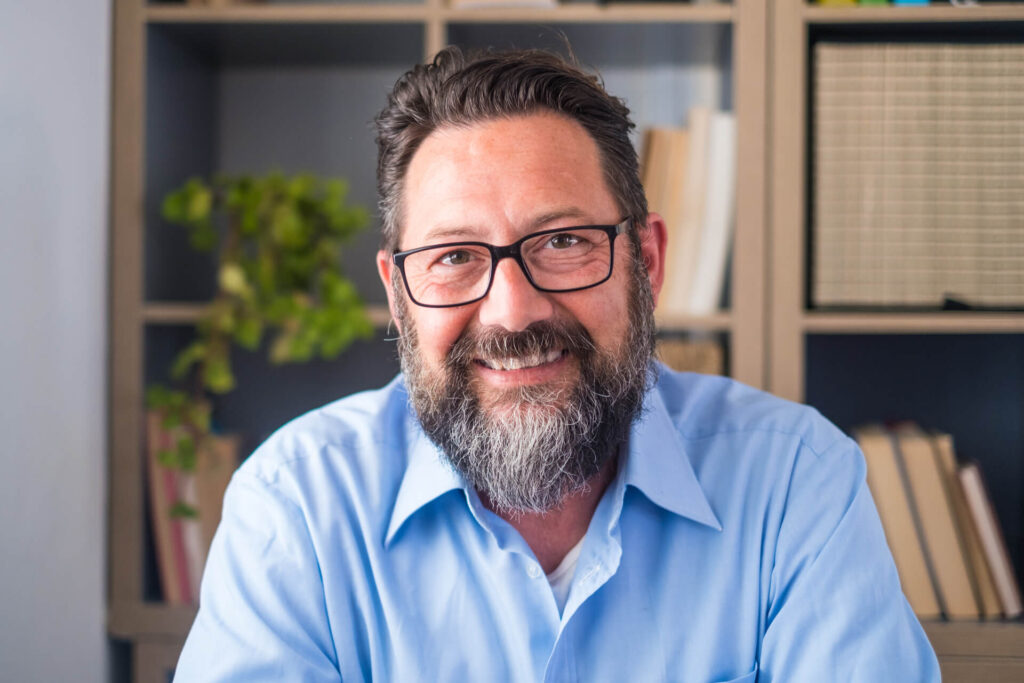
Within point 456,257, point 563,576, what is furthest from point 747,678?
point 456,257

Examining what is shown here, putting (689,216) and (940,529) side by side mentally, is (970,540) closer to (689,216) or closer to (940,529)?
(940,529)

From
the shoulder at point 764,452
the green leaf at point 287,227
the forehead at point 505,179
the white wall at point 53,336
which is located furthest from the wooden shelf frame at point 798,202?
the white wall at point 53,336

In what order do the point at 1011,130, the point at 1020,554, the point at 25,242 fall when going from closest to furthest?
1. the point at 25,242
2. the point at 1011,130
3. the point at 1020,554

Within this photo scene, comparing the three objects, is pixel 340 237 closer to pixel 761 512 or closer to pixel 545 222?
pixel 545 222

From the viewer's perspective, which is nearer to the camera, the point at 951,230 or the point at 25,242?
the point at 25,242

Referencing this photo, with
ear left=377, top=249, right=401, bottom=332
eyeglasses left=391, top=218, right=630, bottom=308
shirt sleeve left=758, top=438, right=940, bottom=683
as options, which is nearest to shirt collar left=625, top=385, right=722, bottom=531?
shirt sleeve left=758, top=438, right=940, bottom=683

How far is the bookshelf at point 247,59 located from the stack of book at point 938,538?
312 mm

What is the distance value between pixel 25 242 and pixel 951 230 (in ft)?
5.21

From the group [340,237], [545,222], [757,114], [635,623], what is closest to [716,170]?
[757,114]

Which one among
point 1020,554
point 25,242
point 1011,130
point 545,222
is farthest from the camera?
point 1020,554

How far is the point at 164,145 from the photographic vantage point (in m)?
1.60

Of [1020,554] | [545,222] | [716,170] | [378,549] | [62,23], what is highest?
[62,23]

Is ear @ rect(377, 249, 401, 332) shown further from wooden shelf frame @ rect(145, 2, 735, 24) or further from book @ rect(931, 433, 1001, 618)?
book @ rect(931, 433, 1001, 618)

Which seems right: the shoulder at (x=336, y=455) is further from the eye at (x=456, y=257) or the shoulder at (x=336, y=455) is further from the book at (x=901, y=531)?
the book at (x=901, y=531)
